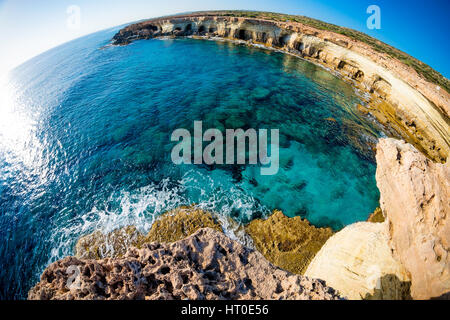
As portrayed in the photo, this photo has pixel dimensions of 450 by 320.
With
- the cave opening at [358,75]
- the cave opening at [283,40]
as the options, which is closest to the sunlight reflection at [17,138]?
the cave opening at [358,75]

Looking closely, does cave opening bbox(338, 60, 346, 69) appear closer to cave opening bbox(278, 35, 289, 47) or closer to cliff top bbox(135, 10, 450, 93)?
cliff top bbox(135, 10, 450, 93)

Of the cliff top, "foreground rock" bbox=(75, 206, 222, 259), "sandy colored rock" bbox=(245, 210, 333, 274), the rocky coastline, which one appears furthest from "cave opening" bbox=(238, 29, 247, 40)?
"foreground rock" bbox=(75, 206, 222, 259)

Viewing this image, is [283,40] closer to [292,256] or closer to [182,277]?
[292,256]

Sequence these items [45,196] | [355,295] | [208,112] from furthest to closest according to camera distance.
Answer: [208,112] → [45,196] → [355,295]

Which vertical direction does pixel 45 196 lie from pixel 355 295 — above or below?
above

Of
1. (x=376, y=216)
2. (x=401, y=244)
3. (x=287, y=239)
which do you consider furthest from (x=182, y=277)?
(x=376, y=216)

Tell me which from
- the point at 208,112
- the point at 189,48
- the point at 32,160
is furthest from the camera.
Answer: the point at 189,48

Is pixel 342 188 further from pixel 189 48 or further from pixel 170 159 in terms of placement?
pixel 189 48
